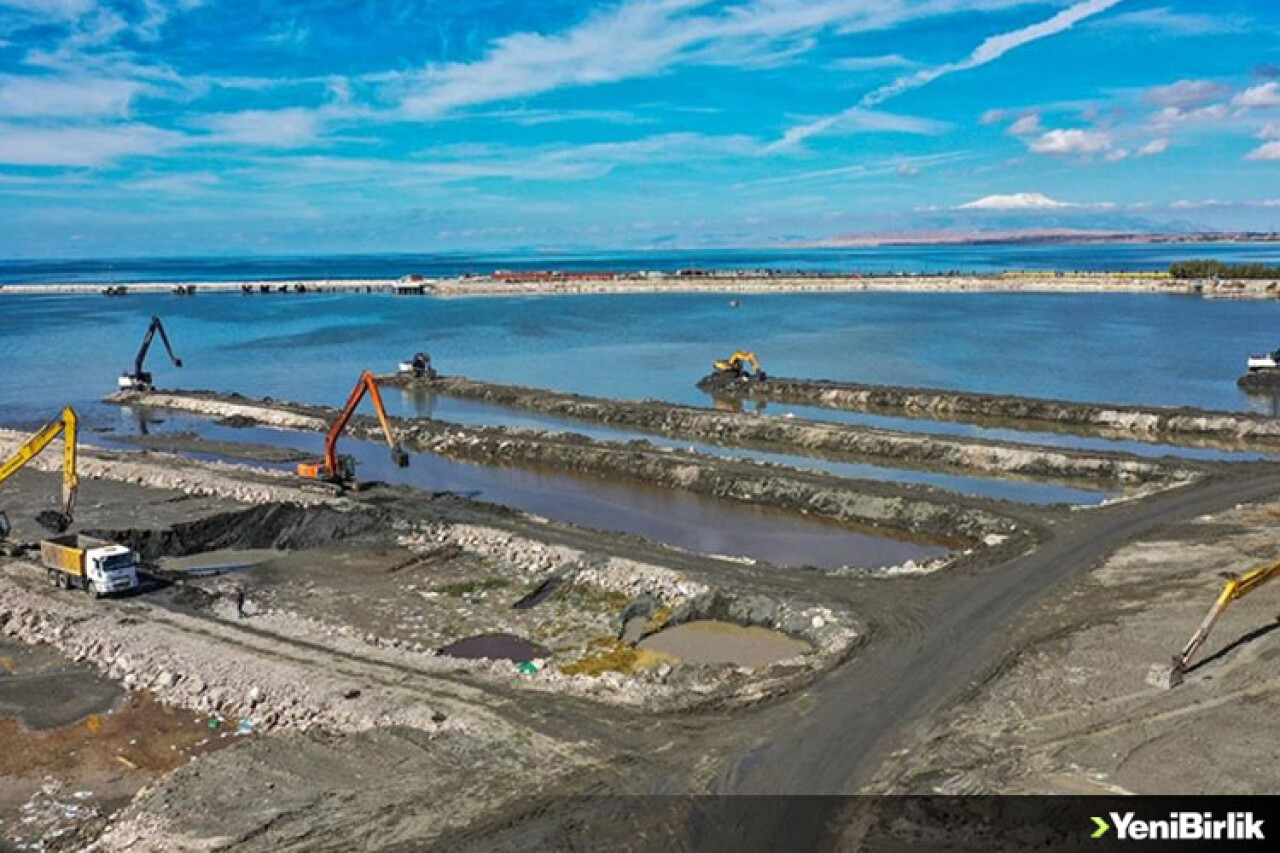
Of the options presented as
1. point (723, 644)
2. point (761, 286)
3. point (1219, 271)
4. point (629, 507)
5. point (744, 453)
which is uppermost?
point (761, 286)

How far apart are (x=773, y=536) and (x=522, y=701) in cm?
1585

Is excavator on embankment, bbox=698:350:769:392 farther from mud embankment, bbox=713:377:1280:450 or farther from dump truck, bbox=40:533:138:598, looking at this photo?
Answer: dump truck, bbox=40:533:138:598

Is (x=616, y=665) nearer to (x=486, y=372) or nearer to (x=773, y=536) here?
(x=773, y=536)

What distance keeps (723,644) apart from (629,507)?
14.4 metres

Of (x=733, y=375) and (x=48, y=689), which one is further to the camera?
(x=733, y=375)

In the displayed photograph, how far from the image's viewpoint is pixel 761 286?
150250 millimetres

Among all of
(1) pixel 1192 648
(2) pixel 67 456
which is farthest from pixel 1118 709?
(2) pixel 67 456

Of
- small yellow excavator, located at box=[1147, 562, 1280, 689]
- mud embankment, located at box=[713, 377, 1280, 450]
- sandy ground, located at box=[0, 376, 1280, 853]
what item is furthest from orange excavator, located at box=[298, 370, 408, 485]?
mud embankment, located at box=[713, 377, 1280, 450]

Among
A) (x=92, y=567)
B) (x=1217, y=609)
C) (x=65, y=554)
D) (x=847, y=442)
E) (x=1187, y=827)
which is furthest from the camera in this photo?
(x=847, y=442)

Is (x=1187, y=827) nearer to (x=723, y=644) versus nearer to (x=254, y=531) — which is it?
(x=723, y=644)

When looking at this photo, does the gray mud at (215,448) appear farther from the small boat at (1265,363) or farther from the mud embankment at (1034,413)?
the small boat at (1265,363)

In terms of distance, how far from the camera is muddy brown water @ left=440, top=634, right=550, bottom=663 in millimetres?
23547

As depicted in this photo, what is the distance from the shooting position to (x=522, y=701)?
19359 mm

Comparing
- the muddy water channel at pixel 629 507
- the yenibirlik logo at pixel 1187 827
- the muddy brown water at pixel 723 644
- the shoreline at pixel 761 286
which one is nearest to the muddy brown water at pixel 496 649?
the muddy brown water at pixel 723 644
